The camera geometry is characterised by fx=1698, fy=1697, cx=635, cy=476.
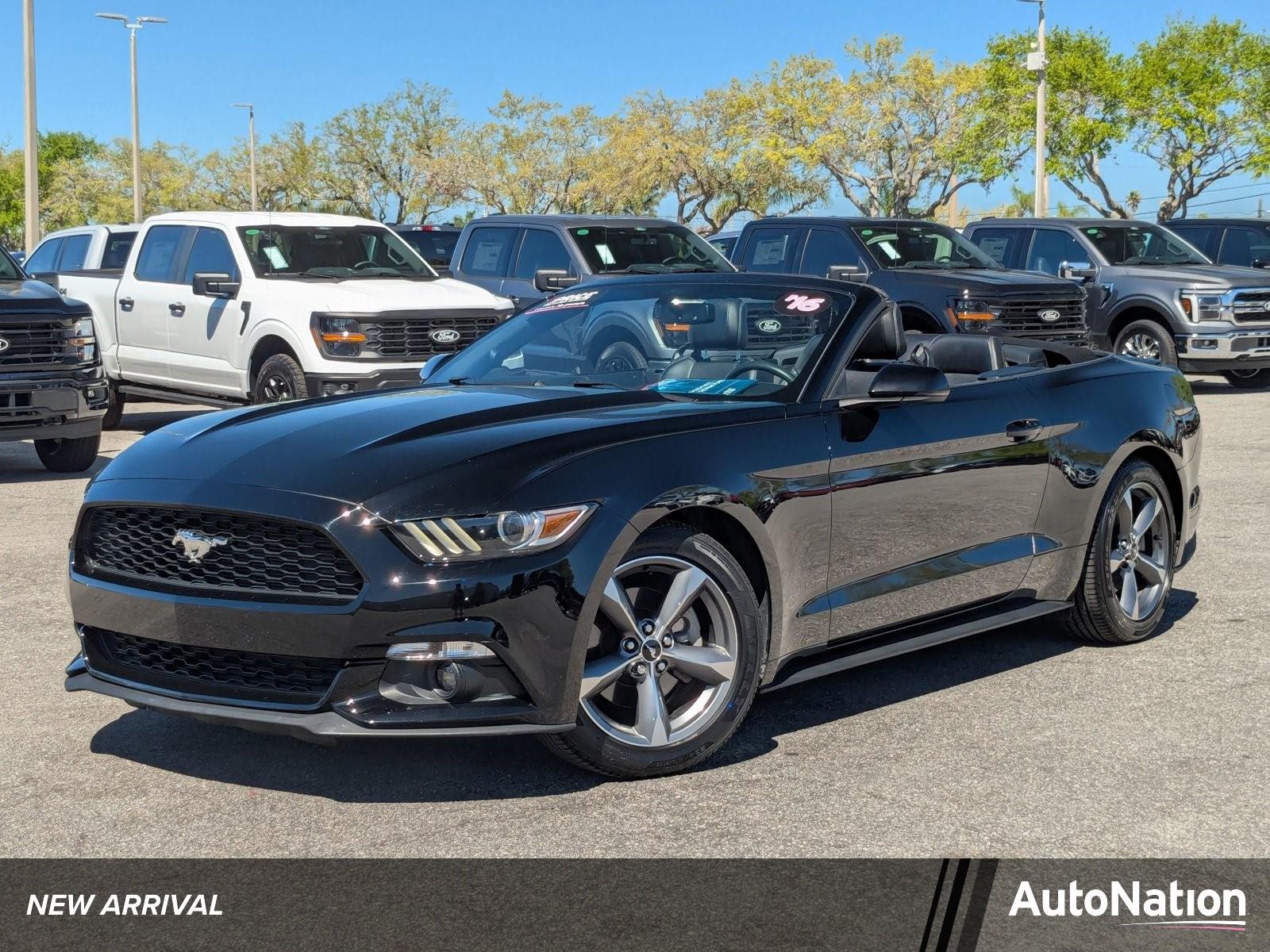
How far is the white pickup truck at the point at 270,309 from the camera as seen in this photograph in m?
13.2

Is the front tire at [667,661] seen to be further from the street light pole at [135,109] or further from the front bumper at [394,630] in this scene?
the street light pole at [135,109]

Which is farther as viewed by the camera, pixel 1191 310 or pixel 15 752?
pixel 1191 310

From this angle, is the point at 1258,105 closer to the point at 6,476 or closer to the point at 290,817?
the point at 6,476

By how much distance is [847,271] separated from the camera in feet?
53.0

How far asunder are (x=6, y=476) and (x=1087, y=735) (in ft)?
30.9

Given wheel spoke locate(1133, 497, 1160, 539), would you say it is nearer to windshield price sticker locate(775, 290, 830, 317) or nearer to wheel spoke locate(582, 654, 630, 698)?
windshield price sticker locate(775, 290, 830, 317)

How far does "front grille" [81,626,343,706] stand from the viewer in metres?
4.47

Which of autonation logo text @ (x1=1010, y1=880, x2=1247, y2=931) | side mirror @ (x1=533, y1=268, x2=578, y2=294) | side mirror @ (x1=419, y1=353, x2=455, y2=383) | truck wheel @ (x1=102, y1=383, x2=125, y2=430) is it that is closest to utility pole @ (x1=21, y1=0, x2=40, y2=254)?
truck wheel @ (x1=102, y1=383, x2=125, y2=430)

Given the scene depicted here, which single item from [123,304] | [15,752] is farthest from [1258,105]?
[15,752]

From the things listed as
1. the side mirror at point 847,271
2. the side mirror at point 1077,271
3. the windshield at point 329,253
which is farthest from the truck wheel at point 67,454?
the side mirror at point 1077,271

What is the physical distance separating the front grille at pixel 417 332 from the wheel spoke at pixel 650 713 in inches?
340

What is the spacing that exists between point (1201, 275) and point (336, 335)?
10327 millimetres

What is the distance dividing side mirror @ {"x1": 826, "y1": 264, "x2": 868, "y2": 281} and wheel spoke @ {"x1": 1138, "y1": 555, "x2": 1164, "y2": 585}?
A: 902cm

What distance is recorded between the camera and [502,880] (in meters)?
4.02
